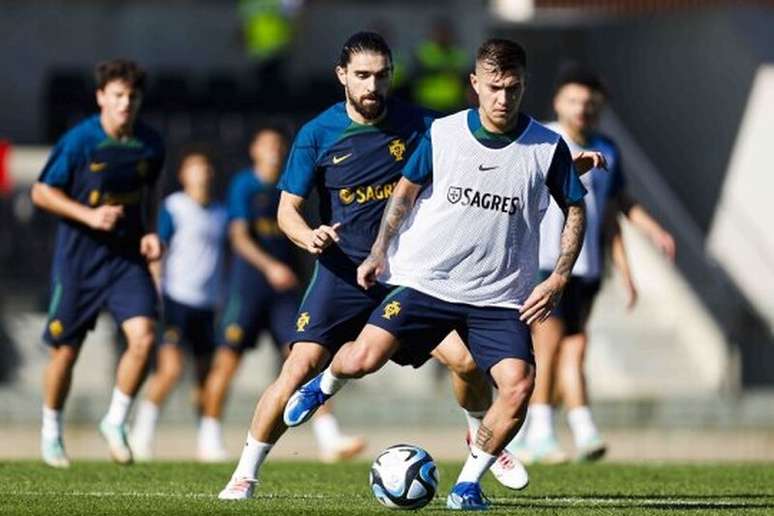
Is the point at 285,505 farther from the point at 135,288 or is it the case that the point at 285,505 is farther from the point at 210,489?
the point at 135,288

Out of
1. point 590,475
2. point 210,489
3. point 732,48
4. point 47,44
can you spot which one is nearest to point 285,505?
point 210,489

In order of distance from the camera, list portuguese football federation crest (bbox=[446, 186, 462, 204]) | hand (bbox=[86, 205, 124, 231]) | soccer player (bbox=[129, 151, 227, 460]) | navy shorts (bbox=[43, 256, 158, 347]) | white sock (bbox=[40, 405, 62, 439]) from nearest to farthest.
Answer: portuguese football federation crest (bbox=[446, 186, 462, 204]) < hand (bbox=[86, 205, 124, 231]) < navy shorts (bbox=[43, 256, 158, 347]) < white sock (bbox=[40, 405, 62, 439]) < soccer player (bbox=[129, 151, 227, 460])

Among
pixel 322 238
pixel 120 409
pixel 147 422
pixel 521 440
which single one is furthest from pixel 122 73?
pixel 147 422

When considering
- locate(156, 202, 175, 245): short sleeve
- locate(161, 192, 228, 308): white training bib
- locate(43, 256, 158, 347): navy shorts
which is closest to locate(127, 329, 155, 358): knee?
locate(43, 256, 158, 347): navy shorts

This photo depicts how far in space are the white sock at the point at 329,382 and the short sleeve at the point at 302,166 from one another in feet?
2.82

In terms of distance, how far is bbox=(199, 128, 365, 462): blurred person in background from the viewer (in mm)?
Answer: 18047

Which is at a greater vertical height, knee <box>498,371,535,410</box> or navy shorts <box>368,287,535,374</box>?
navy shorts <box>368,287,535,374</box>

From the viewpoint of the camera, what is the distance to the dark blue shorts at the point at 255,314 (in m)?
18.0

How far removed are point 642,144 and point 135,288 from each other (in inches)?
638

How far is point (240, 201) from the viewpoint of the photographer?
1820 centimetres

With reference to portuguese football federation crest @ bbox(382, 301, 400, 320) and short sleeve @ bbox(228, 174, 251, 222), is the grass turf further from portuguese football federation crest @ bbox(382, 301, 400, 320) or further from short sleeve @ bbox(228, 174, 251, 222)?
short sleeve @ bbox(228, 174, 251, 222)

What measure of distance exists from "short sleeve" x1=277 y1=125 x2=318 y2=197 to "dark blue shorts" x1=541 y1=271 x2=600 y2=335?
399cm

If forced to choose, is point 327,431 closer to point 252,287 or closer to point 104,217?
point 252,287

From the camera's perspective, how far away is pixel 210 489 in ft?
41.7
